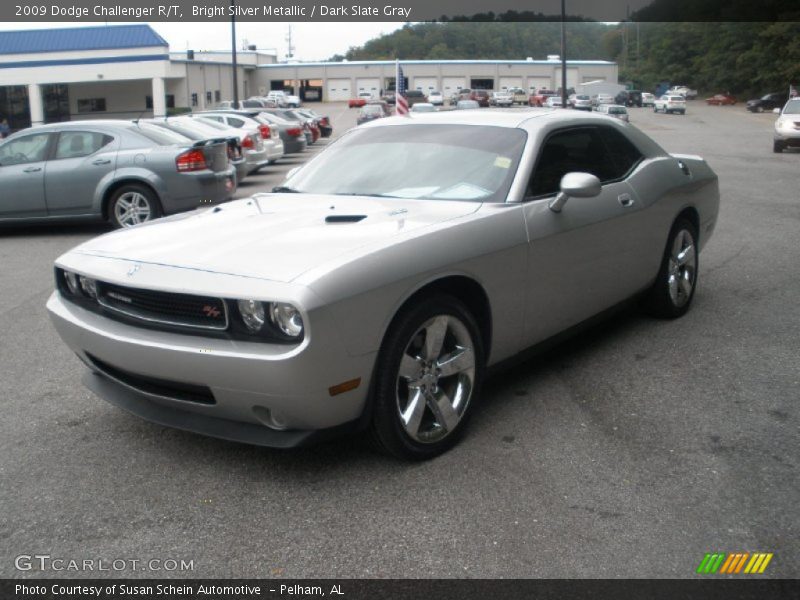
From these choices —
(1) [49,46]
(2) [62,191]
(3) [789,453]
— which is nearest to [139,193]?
(2) [62,191]

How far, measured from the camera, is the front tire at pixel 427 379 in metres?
3.75

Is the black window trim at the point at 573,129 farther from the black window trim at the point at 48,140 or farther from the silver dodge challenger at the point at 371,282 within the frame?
the black window trim at the point at 48,140

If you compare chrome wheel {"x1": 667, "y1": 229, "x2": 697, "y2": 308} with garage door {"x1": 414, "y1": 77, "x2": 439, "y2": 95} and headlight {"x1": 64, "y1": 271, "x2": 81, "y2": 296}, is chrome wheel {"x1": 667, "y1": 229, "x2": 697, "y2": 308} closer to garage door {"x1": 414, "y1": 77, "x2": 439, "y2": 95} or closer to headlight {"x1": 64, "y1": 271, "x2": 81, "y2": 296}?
headlight {"x1": 64, "y1": 271, "x2": 81, "y2": 296}

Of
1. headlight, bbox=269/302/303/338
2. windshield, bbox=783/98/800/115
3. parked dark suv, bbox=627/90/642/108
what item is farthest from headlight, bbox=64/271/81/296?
parked dark suv, bbox=627/90/642/108

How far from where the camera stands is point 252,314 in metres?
3.53

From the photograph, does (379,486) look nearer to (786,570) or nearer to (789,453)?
(786,570)

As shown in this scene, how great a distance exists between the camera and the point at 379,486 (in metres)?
3.76

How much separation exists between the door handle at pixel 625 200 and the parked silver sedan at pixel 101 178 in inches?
289

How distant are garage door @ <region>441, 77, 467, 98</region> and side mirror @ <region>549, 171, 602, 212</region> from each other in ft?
269

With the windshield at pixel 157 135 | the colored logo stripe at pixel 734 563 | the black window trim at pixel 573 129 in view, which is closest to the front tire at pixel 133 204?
the windshield at pixel 157 135

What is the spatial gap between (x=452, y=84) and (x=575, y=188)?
84.1 metres

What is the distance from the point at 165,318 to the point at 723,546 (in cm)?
235
